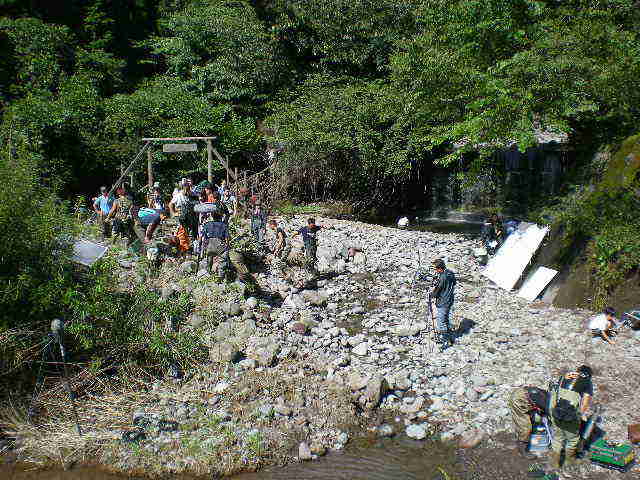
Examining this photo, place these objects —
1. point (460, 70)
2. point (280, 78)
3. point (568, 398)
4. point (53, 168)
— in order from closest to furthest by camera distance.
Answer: point (568, 398) < point (460, 70) < point (53, 168) < point (280, 78)

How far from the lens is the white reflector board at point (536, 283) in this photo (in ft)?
39.1

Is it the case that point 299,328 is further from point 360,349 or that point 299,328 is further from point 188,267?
point 188,267

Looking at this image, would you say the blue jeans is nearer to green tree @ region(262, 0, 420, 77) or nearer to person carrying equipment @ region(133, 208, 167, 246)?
person carrying equipment @ region(133, 208, 167, 246)

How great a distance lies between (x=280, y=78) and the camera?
2358 centimetres

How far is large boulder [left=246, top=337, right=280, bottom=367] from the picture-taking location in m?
9.17

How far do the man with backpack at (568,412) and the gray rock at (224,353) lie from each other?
16.9 ft

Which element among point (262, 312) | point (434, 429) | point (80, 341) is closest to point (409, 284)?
point (262, 312)

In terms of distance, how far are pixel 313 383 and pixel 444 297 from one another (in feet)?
9.42

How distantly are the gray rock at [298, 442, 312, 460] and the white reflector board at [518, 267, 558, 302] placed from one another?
6852 mm

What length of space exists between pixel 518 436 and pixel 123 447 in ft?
18.1

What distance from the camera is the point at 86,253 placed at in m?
9.78

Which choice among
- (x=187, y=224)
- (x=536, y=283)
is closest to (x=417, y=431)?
(x=536, y=283)

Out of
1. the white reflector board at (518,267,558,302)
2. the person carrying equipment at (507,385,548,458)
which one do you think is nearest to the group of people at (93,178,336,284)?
the white reflector board at (518,267,558,302)

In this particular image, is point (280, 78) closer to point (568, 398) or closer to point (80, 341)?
point (80, 341)
